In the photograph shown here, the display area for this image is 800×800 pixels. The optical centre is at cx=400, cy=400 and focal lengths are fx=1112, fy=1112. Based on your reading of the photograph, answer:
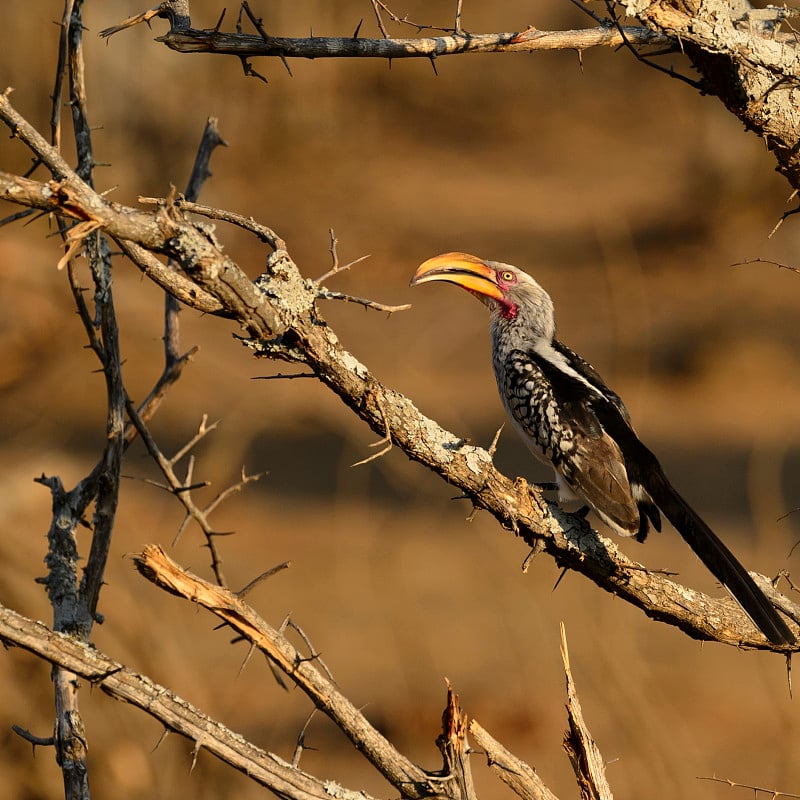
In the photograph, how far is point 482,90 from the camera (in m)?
20.2

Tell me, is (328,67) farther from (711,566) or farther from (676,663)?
(711,566)

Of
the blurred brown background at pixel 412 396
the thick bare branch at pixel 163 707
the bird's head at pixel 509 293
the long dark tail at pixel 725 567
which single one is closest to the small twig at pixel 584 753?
the blurred brown background at pixel 412 396

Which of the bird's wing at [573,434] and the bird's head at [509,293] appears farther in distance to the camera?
the bird's head at [509,293]

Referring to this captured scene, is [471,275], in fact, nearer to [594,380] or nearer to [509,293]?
[509,293]

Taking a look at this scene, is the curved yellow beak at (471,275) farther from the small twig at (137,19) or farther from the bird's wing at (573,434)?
the small twig at (137,19)

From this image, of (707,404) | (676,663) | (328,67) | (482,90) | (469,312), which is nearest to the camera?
(676,663)

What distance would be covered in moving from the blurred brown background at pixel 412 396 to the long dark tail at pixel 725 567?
0.54 m

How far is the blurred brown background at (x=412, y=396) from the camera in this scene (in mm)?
5430

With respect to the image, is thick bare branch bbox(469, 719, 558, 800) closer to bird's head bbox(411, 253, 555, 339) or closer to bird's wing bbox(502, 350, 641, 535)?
bird's wing bbox(502, 350, 641, 535)

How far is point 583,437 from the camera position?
3418mm

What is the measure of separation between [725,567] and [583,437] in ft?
2.21

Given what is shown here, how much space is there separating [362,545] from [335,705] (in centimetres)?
605

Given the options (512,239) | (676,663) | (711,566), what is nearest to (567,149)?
(512,239)

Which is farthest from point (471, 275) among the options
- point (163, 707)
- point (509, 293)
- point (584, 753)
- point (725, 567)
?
point (163, 707)
